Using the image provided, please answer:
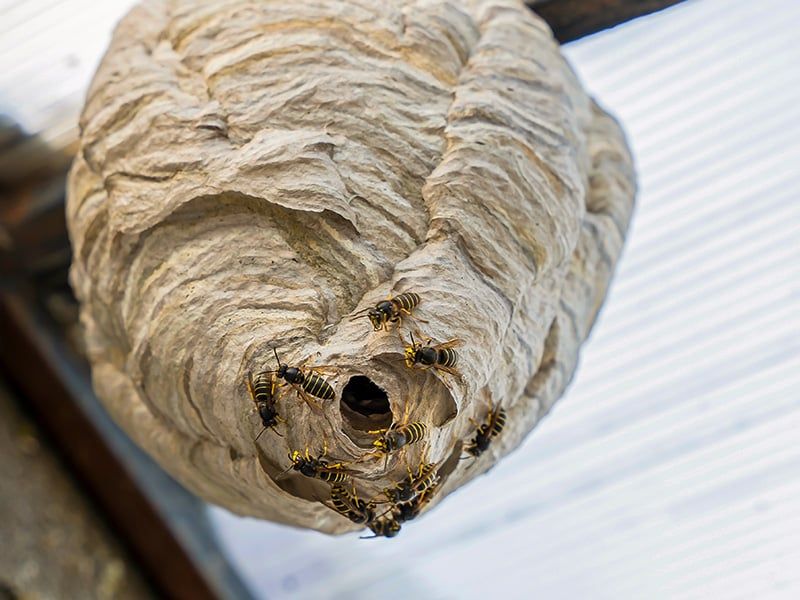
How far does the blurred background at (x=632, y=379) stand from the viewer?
2.06 m

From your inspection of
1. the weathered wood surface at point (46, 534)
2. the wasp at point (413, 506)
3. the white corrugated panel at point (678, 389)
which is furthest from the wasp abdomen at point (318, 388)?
the weathered wood surface at point (46, 534)

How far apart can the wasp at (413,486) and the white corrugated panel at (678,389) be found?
3.47ft

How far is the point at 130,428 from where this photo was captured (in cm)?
177

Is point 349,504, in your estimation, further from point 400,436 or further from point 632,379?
point 632,379

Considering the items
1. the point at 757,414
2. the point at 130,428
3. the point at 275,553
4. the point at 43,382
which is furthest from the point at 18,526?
the point at 757,414

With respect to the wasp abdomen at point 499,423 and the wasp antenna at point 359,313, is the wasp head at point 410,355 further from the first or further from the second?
the wasp abdomen at point 499,423

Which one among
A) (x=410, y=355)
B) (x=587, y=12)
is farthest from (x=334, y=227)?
(x=587, y=12)

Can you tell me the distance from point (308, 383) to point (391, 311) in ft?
0.46

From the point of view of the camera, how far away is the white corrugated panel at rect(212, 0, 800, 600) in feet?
6.68

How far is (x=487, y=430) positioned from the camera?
1434 mm

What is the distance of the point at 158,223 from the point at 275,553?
1.45m

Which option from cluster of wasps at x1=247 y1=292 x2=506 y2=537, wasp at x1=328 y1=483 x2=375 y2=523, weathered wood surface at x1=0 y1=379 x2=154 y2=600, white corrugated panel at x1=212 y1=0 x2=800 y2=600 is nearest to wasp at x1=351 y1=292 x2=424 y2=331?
cluster of wasps at x1=247 y1=292 x2=506 y2=537

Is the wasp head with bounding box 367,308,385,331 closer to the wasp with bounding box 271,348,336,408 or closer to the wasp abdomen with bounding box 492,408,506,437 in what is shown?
the wasp with bounding box 271,348,336,408

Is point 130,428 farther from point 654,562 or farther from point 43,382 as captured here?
point 654,562
